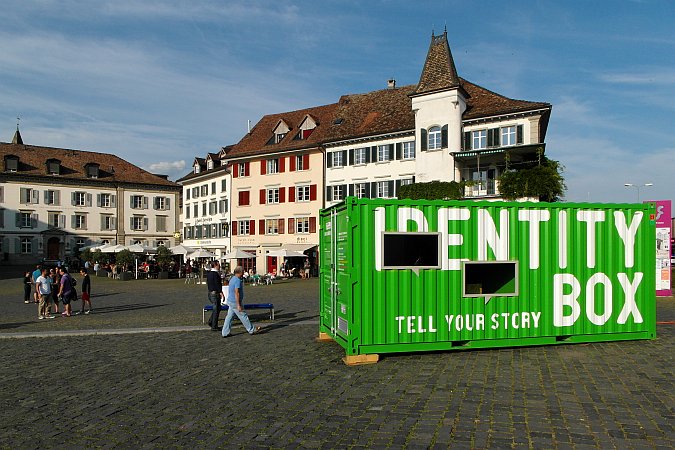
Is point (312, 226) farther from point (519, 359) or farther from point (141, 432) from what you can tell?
point (141, 432)

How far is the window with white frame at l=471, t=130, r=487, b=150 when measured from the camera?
38616 mm

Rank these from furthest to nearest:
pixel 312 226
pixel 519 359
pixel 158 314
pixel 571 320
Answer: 1. pixel 312 226
2. pixel 158 314
3. pixel 571 320
4. pixel 519 359

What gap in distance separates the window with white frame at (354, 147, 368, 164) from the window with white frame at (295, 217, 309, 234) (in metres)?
6.70

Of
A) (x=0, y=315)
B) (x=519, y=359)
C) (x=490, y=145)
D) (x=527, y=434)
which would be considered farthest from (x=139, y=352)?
(x=490, y=145)

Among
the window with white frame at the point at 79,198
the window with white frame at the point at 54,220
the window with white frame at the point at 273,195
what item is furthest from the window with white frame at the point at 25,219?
the window with white frame at the point at 273,195

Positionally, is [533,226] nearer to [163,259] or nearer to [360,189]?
[360,189]

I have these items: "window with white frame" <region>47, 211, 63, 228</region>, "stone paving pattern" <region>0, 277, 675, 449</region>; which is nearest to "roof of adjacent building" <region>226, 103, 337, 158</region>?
"window with white frame" <region>47, 211, 63, 228</region>

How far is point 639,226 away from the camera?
11.7 m

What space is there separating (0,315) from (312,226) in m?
30.4

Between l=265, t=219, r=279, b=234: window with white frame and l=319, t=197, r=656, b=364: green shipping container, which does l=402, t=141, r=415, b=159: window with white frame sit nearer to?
l=265, t=219, r=279, b=234: window with white frame

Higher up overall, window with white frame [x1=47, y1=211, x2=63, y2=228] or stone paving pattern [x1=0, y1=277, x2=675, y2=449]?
window with white frame [x1=47, y1=211, x2=63, y2=228]

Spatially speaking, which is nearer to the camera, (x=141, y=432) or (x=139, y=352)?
(x=141, y=432)

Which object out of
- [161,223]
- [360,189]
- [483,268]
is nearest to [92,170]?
[161,223]

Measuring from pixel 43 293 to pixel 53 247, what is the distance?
5617 centimetres
